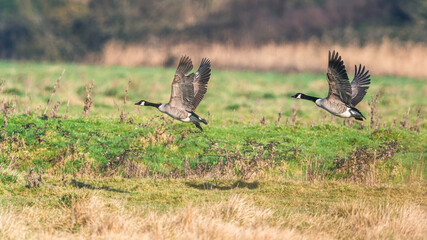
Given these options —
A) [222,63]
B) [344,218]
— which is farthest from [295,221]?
[222,63]

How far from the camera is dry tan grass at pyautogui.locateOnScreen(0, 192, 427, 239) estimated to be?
11266 mm

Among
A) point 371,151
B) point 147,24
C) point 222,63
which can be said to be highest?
point 147,24

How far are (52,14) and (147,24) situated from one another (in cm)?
902

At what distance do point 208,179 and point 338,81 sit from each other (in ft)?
13.4

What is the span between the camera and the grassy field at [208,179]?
11922 mm

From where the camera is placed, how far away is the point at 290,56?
40969mm

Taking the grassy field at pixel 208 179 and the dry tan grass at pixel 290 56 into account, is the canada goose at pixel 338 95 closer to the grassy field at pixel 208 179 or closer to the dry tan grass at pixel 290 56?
the grassy field at pixel 208 179

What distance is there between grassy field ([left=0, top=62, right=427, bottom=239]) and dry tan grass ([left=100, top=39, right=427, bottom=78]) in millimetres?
13813

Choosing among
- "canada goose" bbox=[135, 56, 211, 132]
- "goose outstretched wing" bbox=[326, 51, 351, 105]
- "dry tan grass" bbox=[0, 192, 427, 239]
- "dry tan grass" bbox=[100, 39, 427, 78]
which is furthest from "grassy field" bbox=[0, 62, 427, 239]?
"dry tan grass" bbox=[100, 39, 427, 78]

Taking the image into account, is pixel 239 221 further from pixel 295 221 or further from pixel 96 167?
pixel 96 167

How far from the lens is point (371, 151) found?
1819cm

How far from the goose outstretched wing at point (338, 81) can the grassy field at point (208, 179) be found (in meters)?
2.31

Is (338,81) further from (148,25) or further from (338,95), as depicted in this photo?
(148,25)

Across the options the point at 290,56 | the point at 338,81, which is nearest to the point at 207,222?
the point at 338,81
